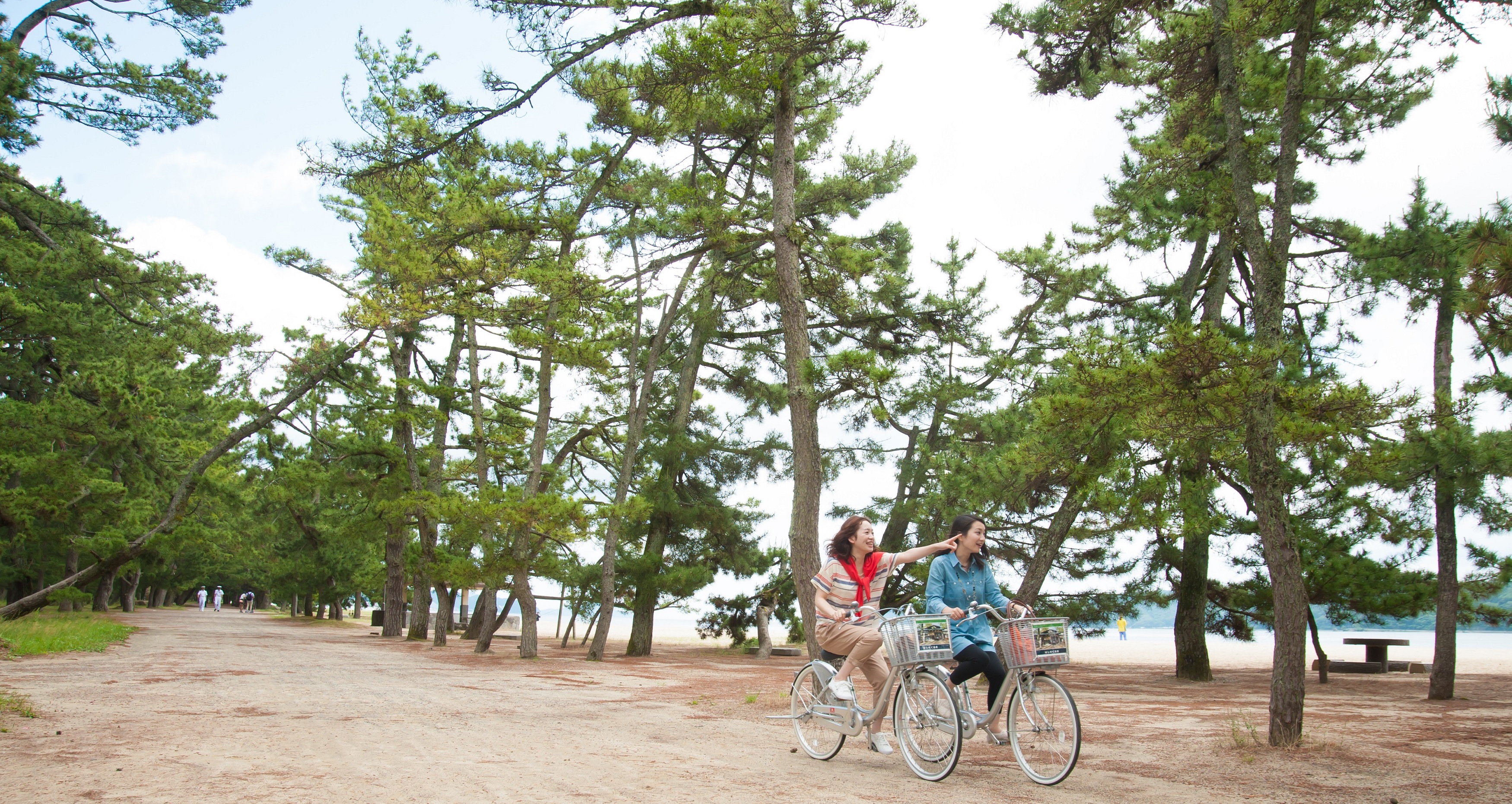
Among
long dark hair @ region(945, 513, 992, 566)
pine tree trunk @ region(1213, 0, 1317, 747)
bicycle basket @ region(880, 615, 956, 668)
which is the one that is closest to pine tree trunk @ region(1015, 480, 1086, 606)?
pine tree trunk @ region(1213, 0, 1317, 747)

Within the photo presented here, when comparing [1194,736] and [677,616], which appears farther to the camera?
[677,616]

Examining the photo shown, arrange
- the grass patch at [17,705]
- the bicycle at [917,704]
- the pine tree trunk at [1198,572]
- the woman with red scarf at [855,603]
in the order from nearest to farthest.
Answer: the bicycle at [917,704] < the woman with red scarf at [855,603] < the grass patch at [17,705] < the pine tree trunk at [1198,572]

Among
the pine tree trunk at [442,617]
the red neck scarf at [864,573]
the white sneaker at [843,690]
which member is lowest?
the pine tree trunk at [442,617]

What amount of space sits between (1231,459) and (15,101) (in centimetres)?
1801

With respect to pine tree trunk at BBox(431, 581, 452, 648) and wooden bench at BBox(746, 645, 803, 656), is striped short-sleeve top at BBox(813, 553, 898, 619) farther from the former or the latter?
wooden bench at BBox(746, 645, 803, 656)

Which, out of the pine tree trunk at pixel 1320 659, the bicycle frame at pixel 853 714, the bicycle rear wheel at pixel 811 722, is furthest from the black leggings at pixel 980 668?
the pine tree trunk at pixel 1320 659

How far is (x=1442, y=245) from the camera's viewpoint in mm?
10758

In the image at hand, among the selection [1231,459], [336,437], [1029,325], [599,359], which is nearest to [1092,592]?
[1029,325]

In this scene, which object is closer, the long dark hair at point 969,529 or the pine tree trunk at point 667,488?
the long dark hair at point 969,529

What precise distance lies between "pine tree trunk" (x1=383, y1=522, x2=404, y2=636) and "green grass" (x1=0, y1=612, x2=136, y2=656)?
6547mm

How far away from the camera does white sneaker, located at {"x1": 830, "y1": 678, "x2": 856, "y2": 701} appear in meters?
5.17

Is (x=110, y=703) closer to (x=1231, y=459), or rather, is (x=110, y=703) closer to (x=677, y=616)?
(x=1231, y=459)

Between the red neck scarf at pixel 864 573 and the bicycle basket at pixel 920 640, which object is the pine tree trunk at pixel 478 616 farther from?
the bicycle basket at pixel 920 640

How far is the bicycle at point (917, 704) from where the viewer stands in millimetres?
4645
